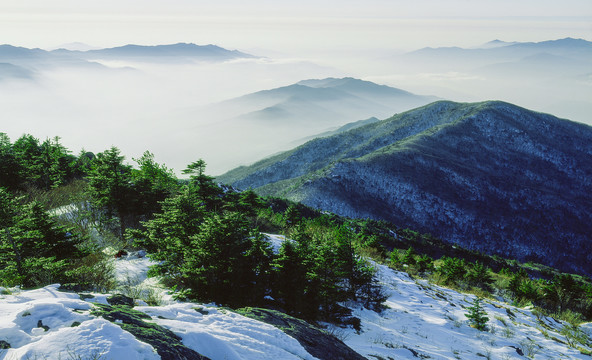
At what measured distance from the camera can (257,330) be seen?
7.96 m

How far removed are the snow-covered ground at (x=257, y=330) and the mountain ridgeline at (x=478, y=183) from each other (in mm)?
51336

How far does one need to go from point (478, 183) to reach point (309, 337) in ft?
304

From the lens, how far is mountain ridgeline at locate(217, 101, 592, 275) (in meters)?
73.0

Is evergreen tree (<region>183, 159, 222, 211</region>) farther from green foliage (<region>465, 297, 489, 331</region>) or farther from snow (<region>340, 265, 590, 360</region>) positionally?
green foliage (<region>465, 297, 489, 331</region>)

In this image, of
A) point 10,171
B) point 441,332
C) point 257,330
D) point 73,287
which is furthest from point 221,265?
point 10,171

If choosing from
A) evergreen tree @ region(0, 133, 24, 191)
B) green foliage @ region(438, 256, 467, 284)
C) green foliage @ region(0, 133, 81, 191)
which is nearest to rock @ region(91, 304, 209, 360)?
green foliage @ region(0, 133, 81, 191)

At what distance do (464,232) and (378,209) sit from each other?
2153cm

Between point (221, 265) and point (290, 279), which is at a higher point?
point (221, 265)

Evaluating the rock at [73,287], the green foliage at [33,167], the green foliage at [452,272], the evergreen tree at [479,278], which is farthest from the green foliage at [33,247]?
the evergreen tree at [479,278]

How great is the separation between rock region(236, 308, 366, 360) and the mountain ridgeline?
5896 centimetres

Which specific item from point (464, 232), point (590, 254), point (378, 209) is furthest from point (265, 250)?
point (590, 254)

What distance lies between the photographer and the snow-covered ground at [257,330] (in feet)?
17.3

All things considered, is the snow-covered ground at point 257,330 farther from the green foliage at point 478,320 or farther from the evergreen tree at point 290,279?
the evergreen tree at point 290,279

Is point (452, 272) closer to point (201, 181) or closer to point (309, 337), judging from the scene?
point (309, 337)
